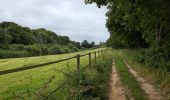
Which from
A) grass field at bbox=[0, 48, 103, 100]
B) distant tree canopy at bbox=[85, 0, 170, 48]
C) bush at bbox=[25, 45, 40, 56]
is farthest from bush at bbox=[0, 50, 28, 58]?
grass field at bbox=[0, 48, 103, 100]

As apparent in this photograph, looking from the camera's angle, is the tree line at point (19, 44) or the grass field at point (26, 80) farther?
the tree line at point (19, 44)

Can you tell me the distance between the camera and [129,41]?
144 feet

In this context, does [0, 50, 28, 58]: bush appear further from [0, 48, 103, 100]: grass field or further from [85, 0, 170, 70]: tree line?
[0, 48, 103, 100]: grass field

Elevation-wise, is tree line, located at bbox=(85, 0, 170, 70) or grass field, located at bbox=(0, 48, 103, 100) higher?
tree line, located at bbox=(85, 0, 170, 70)

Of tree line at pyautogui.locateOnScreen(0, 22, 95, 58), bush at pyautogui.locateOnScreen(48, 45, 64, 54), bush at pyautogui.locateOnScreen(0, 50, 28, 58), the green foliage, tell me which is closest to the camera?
bush at pyautogui.locateOnScreen(0, 50, 28, 58)

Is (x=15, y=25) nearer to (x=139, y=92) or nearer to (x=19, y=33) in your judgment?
(x=19, y=33)

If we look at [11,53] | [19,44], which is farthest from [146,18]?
[19,44]

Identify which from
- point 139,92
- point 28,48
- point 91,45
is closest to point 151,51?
point 139,92

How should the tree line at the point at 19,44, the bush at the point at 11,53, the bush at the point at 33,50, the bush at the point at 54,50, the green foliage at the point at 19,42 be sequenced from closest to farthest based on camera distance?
the bush at the point at 11,53 < the tree line at the point at 19,44 < the green foliage at the point at 19,42 < the bush at the point at 33,50 < the bush at the point at 54,50

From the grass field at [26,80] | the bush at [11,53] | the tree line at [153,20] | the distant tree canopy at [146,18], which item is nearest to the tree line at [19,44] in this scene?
the bush at [11,53]

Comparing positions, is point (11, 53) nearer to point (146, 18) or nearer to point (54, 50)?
point (54, 50)

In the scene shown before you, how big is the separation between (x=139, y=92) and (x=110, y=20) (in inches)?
912

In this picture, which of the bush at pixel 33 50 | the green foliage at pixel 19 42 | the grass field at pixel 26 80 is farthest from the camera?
the bush at pixel 33 50

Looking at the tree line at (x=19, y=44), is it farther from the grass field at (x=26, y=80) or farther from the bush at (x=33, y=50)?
the grass field at (x=26, y=80)
